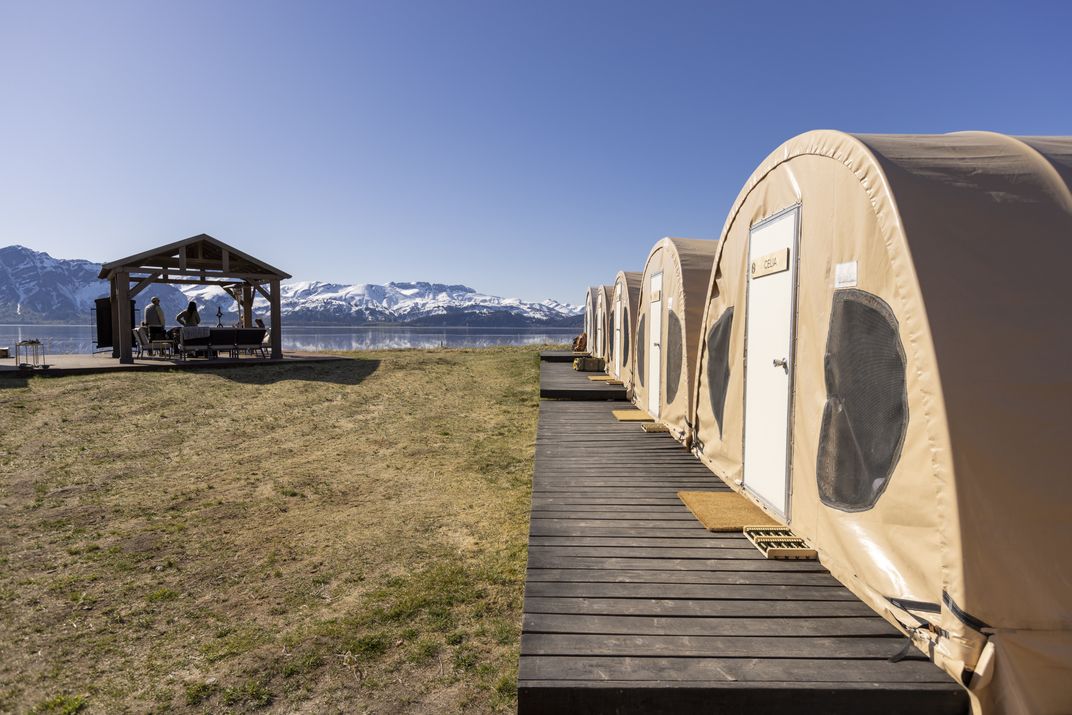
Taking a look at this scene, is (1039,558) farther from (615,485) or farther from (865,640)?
(615,485)

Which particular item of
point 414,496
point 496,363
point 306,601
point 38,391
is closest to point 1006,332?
point 306,601

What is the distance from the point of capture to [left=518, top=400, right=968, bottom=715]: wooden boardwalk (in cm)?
208

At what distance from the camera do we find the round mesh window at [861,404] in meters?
2.63

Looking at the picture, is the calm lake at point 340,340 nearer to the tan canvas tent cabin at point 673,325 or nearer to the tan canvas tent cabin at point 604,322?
the tan canvas tent cabin at point 604,322

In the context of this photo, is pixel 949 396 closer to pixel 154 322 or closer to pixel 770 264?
pixel 770 264

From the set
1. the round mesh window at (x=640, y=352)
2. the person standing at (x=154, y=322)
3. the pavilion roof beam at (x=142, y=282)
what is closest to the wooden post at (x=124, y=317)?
the pavilion roof beam at (x=142, y=282)

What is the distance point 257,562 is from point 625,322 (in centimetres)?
842

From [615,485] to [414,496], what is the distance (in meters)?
3.06

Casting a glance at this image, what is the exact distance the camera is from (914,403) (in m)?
2.42

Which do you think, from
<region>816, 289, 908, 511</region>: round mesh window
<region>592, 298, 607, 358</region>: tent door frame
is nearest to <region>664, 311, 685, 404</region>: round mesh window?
<region>816, 289, 908, 511</region>: round mesh window

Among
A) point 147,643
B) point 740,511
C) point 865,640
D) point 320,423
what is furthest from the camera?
point 320,423

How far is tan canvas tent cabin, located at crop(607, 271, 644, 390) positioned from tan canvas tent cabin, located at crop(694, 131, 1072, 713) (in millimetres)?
6809

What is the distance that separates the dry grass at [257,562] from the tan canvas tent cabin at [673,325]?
211 centimetres

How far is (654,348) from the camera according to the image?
8.33m
